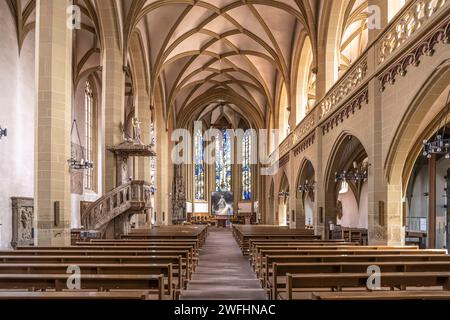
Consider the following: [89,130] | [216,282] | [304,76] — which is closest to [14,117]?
[89,130]

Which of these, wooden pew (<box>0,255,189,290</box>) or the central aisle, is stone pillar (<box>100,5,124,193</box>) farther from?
wooden pew (<box>0,255,189,290</box>)

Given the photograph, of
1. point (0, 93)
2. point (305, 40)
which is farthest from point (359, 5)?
point (0, 93)

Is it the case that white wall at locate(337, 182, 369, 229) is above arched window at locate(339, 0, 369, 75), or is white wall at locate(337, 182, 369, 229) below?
below

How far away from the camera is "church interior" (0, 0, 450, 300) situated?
6.02 m

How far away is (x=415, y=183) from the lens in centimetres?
1748

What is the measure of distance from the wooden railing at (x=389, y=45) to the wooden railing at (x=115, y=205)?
664 cm

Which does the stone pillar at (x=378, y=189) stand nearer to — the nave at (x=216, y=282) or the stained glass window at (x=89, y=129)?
the nave at (x=216, y=282)

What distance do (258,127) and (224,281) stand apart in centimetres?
2414

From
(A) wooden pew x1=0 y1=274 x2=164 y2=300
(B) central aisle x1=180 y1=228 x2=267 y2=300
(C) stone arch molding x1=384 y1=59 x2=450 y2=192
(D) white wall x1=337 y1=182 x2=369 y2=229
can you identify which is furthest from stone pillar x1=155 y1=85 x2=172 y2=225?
(A) wooden pew x1=0 y1=274 x2=164 y2=300

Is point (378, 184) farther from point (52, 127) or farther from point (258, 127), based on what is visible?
point (258, 127)

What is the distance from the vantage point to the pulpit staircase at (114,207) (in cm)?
1303

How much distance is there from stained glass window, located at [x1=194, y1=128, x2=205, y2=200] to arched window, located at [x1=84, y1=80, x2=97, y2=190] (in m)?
15.7

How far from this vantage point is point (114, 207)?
529 inches

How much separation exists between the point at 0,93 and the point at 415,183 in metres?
16.0
